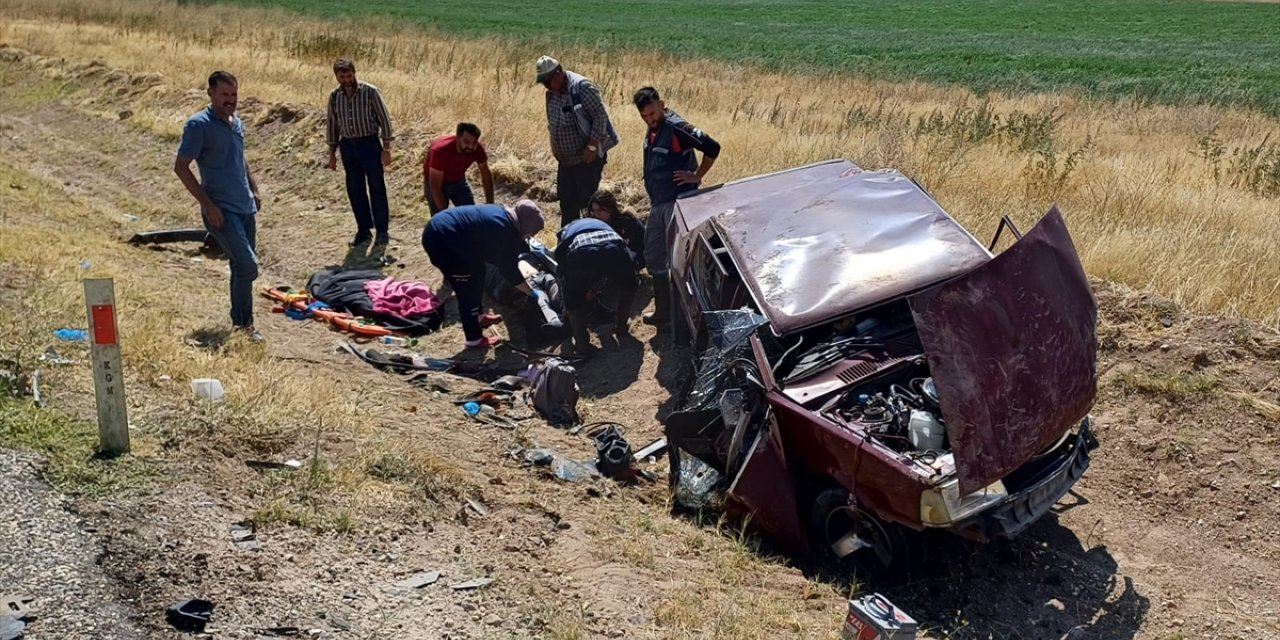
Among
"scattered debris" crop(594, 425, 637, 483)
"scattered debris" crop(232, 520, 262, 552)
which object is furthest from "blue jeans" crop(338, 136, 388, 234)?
"scattered debris" crop(232, 520, 262, 552)

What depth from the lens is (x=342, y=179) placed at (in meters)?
14.3

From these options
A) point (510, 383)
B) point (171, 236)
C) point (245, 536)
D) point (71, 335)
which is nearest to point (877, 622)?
point (245, 536)

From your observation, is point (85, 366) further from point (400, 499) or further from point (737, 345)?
point (737, 345)

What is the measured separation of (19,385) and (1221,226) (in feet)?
29.7

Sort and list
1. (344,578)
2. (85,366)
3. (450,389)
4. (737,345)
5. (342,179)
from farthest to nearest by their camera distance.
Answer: (342,179) → (450,389) → (85,366) → (737,345) → (344,578)

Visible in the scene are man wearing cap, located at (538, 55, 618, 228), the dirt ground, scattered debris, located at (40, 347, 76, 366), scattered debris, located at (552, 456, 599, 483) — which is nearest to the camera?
the dirt ground

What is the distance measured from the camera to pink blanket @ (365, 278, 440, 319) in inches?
396

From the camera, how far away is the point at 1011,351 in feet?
17.6

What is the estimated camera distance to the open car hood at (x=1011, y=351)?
5145 mm

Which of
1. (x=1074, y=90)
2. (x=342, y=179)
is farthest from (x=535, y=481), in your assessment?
(x=1074, y=90)

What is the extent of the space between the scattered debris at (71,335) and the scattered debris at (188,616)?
3.80 metres

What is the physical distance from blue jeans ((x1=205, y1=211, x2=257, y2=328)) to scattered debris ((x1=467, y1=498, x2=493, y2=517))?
346 centimetres

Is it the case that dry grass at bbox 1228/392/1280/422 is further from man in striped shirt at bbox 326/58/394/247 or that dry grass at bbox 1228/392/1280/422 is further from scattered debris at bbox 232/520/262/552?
man in striped shirt at bbox 326/58/394/247

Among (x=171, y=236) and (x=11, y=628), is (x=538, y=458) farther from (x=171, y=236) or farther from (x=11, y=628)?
(x=171, y=236)
